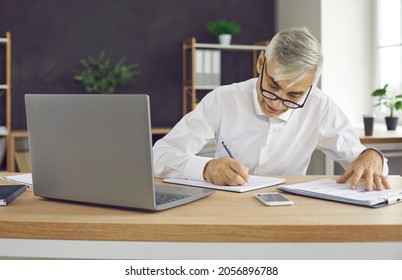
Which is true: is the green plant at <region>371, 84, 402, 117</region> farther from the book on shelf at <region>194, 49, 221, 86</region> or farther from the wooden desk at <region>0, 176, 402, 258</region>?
the wooden desk at <region>0, 176, 402, 258</region>

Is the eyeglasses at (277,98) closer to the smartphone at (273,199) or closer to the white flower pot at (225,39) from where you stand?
the smartphone at (273,199)

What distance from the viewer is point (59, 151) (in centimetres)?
131

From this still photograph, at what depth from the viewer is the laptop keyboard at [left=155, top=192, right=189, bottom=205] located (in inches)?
51.7

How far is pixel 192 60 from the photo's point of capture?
4.09m

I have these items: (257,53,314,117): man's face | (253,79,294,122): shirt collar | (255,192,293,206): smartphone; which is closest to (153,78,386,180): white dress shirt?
(253,79,294,122): shirt collar

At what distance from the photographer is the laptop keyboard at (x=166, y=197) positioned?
1.31 metres

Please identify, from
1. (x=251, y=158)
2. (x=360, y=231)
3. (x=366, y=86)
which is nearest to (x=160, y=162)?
(x=251, y=158)

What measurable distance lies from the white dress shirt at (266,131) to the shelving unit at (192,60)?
1.91 meters

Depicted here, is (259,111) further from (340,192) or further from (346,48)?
(346,48)

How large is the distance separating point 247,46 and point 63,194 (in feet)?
10.1

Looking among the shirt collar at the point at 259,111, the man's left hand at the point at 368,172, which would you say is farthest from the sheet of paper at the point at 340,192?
the shirt collar at the point at 259,111

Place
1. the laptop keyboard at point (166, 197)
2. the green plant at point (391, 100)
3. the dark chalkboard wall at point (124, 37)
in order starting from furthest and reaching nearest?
the dark chalkboard wall at point (124, 37)
the green plant at point (391, 100)
the laptop keyboard at point (166, 197)

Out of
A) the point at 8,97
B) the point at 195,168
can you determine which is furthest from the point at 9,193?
the point at 8,97

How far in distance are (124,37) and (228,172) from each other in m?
2.92
